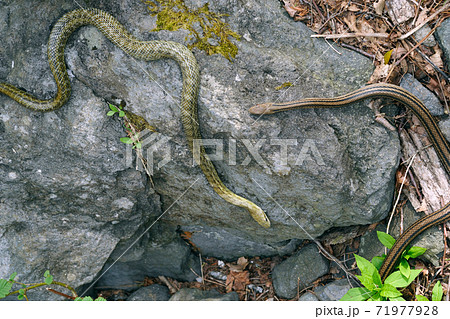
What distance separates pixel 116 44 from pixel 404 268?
15.3 feet

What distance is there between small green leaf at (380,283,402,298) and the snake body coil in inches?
6.2

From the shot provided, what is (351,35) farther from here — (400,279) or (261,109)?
(400,279)

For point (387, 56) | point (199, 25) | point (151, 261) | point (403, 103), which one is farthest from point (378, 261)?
point (199, 25)

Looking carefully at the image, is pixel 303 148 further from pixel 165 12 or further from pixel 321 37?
pixel 165 12

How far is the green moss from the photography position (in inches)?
184

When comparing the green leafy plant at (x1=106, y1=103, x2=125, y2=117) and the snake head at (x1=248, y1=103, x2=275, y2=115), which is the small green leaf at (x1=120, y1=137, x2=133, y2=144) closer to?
the green leafy plant at (x1=106, y1=103, x2=125, y2=117)

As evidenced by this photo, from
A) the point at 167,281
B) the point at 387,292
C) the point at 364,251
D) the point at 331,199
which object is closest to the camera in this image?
the point at 387,292

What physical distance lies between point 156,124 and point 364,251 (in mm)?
3432

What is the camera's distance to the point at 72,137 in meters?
4.80

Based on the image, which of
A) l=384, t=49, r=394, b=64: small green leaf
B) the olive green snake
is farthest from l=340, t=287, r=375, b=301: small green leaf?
l=384, t=49, r=394, b=64: small green leaf

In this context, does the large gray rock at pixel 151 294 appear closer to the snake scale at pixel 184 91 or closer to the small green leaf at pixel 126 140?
the small green leaf at pixel 126 140

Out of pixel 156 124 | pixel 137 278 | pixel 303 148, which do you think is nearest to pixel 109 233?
pixel 137 278

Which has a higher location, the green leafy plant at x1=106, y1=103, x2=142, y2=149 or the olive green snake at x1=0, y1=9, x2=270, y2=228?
the olive green snake at x1=0, y1=9, x2=270, y2=228

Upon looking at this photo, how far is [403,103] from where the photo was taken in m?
4.64
